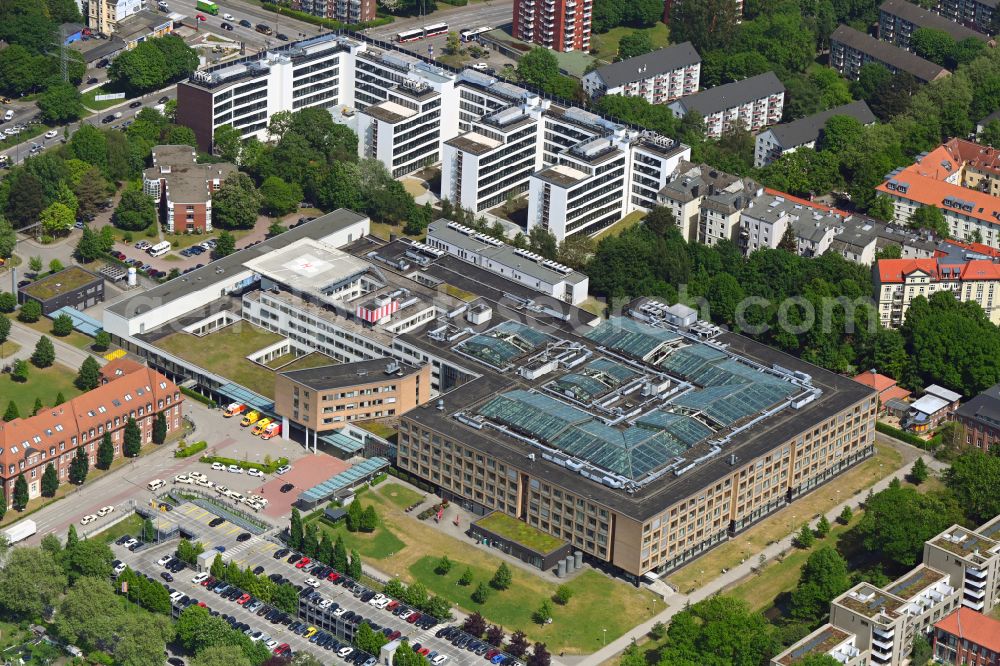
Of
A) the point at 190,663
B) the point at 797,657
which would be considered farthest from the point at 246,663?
the point at 797,657

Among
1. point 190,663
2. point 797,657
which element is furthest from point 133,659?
point 797,657

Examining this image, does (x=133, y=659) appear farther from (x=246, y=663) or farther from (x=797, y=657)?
(x=797, y=657)

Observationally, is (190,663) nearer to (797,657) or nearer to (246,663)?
(246,663)
